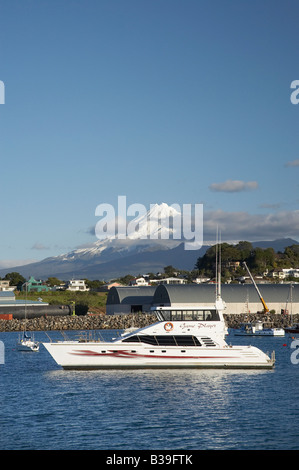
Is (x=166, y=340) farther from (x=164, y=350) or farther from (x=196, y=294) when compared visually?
(x=196, y=294)

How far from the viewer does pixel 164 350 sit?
162ft

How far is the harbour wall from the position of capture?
4867 inches

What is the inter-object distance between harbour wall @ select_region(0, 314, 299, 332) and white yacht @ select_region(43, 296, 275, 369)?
234 feet

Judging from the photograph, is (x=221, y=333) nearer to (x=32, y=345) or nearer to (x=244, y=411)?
(x=244, y=411)

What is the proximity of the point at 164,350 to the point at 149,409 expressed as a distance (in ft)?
41.1

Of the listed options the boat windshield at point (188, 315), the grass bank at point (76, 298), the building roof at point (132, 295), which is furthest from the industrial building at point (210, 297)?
the boat windshield at point (188, 315)

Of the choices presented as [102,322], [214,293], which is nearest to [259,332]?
[214,293]

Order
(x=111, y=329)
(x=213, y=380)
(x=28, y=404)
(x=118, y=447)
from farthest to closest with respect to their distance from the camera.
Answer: (x=111, y=329) → (x=213, y=380) → (x=28, y=404) → (x=118, y=447)

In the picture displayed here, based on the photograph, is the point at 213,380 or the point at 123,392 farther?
the point at 213,380

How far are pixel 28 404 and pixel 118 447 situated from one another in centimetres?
1200

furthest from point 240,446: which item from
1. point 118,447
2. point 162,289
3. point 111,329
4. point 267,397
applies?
point 162,289

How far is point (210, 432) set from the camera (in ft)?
103

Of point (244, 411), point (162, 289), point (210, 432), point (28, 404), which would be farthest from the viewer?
point (162, 289)

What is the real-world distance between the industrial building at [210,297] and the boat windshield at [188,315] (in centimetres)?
7722
